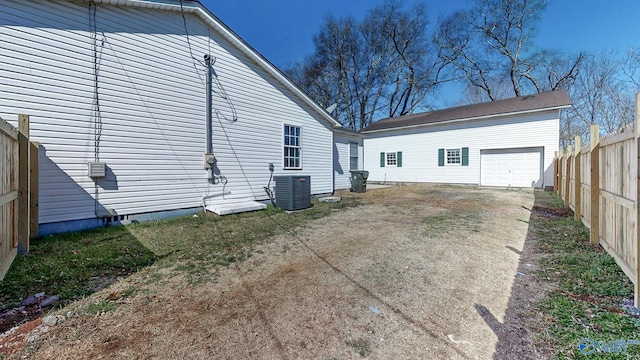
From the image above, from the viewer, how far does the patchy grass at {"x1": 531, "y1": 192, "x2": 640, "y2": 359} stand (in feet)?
6.71

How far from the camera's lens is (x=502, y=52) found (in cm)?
2411

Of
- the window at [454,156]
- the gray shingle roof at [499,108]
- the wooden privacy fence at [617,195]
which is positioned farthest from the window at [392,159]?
the wooden privacy fence at [617,195]

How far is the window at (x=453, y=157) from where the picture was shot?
1606cm

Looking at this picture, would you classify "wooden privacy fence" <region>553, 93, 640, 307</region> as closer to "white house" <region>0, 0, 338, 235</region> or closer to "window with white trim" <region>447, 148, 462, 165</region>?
"white house" <region>0, 0, 338, 235</region>

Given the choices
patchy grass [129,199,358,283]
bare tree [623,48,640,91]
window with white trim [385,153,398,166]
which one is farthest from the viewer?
window with white trim [385,153,398,166]

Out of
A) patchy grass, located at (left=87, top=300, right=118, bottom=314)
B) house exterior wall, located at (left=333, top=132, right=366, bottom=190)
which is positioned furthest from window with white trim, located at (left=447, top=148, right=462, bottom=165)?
patchy grass, located at (left=87, top=300, right=118, bottom=314)

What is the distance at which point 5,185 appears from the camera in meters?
3.22

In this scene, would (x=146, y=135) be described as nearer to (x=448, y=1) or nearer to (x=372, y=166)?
(x=372, y=166)

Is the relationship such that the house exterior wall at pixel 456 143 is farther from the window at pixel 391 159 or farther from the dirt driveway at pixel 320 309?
the dirt driveway at pixel 320 309

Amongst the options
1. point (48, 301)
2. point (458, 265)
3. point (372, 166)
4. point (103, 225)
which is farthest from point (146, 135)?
point (372, 166)

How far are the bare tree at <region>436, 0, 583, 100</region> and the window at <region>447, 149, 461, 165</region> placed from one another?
13455mm

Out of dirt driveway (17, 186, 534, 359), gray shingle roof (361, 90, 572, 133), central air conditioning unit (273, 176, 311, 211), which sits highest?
gray shingle roof (361, 90, 572, 133)

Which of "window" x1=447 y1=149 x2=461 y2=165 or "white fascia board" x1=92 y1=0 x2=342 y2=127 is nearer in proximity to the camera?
"white fascia board" x1=92 y1=0 x2=342 y2=127

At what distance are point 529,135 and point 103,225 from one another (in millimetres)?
17427
